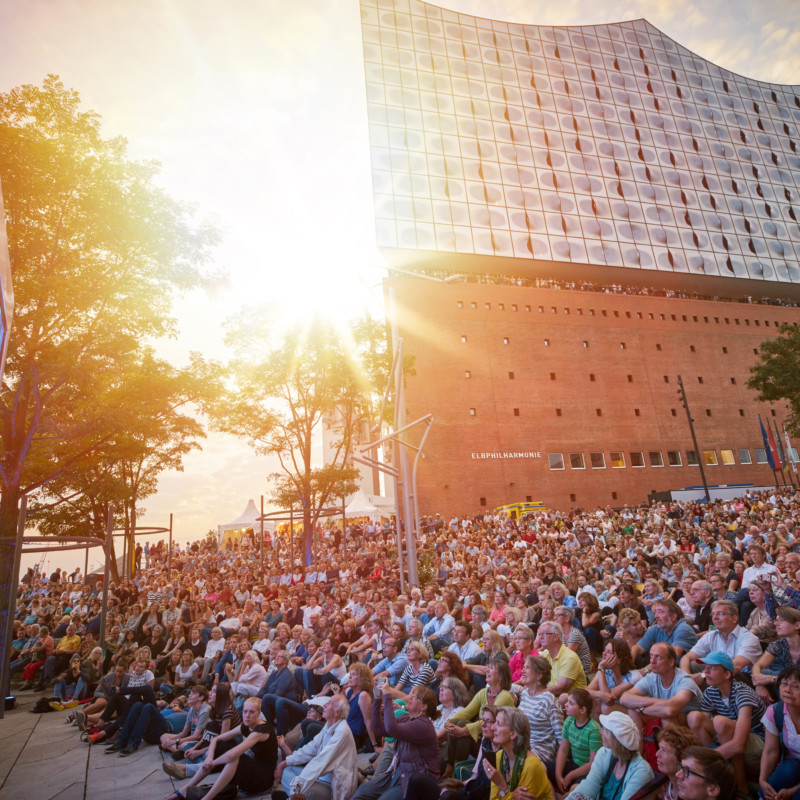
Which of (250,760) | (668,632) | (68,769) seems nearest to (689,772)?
(668,632)

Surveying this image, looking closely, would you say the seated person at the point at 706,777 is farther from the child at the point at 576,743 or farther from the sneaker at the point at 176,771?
the sneaker at the point at 176,771

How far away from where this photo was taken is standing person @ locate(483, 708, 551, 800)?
4.62 metres

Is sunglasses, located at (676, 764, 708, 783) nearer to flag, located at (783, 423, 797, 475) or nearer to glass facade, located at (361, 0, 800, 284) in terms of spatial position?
glass facade, located at (361, 0, 800, 284)

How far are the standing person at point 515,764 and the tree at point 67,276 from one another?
11021mm

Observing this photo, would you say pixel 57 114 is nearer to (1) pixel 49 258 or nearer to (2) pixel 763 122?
(1) pixel 49 258

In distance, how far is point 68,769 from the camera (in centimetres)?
786

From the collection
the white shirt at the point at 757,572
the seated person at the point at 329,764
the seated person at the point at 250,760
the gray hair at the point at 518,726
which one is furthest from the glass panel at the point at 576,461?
the gray hair at the point at 518,726

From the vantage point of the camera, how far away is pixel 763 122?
213ft

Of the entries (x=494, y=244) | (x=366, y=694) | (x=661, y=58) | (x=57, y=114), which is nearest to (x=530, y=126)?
(x=494, y=244)

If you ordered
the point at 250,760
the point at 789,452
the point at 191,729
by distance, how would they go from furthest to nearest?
the point at 789,452 < the point at 191,729 < the point at 250,760

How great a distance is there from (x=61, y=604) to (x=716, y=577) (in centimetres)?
1897

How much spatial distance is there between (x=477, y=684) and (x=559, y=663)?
57.6 inches

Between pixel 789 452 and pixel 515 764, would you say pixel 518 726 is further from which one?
pixel 789 452

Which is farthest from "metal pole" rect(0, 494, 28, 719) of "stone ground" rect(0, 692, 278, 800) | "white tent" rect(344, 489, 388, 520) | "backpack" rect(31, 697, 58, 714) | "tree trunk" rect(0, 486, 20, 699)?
"white tent" rect(344, 489, 388, 520)
